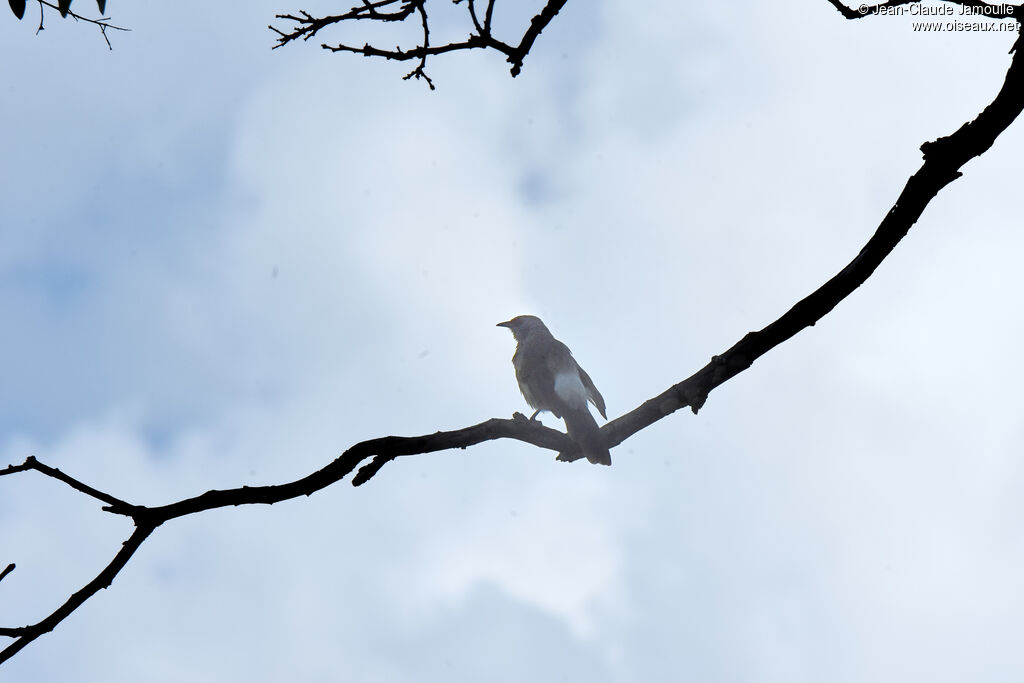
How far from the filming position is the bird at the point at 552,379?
19.3ft

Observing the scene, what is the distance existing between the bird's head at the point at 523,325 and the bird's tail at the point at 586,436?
2.25 meters

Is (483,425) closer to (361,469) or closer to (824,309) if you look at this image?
(361,469)

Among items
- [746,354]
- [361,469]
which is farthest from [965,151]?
[361,469]

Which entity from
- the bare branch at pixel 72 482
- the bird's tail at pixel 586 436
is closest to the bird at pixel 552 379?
the bird's tail at pixel 586 436

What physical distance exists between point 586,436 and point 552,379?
7.39ft

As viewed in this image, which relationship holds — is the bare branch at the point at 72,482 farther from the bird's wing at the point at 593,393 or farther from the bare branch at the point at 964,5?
the bird's wing at the point at 593,393

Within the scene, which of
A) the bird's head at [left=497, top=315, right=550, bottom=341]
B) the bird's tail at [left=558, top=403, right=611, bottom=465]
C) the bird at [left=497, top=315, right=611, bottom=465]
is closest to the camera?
the bird's tail at [left=558, top=403, right=611, bottom=465]

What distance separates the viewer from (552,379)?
673cm

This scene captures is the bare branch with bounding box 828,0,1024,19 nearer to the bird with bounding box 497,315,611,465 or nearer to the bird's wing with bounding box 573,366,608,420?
the bird with bounding box 497,315,611,465

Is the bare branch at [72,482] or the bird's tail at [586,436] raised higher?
the bird's tail at [586,436]

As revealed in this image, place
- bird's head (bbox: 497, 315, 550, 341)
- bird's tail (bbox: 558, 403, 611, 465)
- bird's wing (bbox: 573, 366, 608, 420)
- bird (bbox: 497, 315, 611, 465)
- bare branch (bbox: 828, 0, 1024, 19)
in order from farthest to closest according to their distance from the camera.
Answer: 1. bird's head (bbox: 497, 315, 550, 341)
2. bird's wing (bbox: 573, 366, 608, 420)
3. bird (bbox: 497, 315, 611, 465)
4. bird's tail (bbox: 558, 403, 611, 465)
5. bare branch (bbox: 828, 0, 1024, 19)

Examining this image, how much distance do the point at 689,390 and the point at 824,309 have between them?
593 mm

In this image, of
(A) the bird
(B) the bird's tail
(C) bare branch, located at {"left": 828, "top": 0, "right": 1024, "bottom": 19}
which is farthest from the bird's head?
(C) bare branch, located at {"left": 828, "top": 0, "right": 1024, "bottom": 19}

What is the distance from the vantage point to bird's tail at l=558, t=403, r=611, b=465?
4238mm
